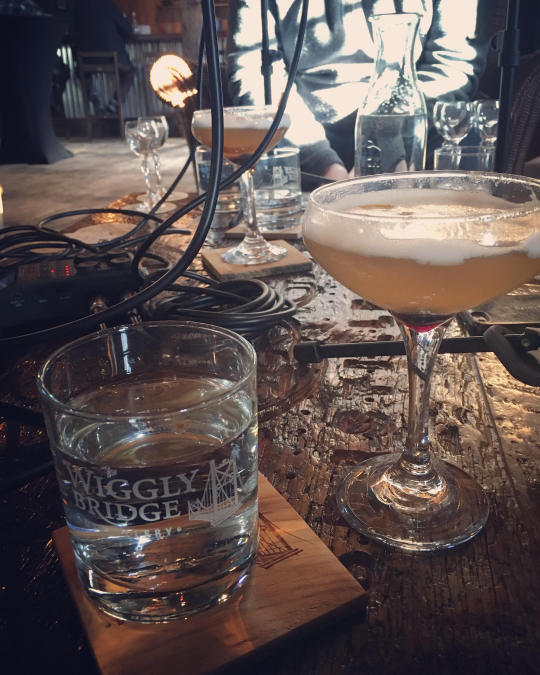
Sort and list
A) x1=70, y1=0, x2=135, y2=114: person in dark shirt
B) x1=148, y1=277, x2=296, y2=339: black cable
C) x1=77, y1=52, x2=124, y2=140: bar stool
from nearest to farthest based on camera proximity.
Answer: x1=148, y1=277, x2=296, y2=339: black cable
x1=70, y1=0, x2=135, y2=114: person in dark shirt
x1=77, y1=52, x2=124, y2=140: bar stool

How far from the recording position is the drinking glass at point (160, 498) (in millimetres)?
289

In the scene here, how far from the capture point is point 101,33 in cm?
625

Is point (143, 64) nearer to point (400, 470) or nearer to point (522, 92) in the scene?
point (522, 92)

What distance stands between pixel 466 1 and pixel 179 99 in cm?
107

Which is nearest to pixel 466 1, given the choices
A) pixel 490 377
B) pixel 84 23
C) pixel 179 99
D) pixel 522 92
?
pixel 522 92

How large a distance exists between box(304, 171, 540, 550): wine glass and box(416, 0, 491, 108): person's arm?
1.64 metres

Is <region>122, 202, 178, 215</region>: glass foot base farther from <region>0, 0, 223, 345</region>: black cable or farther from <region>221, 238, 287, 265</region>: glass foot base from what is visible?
<region>0, 0, 223, 345</region>: black cable

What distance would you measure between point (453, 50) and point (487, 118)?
461 millimetres

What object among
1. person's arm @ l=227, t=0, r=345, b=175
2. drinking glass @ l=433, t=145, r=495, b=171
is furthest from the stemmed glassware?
drinking glass @ l=433, t=145, r=495, b=171

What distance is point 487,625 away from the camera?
0.30 meters

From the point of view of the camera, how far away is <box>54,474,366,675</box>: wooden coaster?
10.9 inches

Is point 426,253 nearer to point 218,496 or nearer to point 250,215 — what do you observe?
point 218,496

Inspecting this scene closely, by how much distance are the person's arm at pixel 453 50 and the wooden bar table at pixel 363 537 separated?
1.56 meters

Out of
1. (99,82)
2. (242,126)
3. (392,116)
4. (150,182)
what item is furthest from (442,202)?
(99,82)
